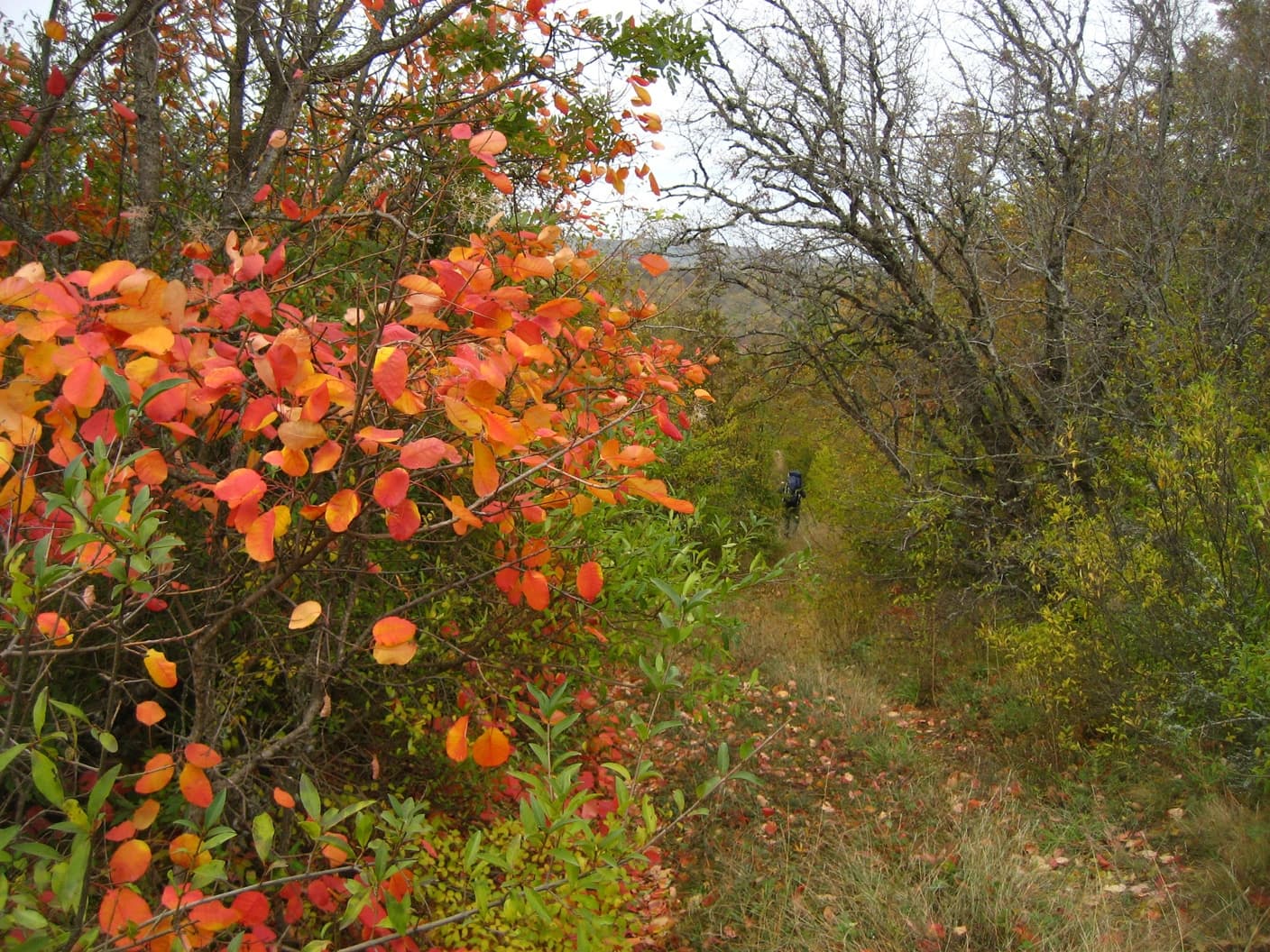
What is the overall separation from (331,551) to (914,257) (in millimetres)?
5939

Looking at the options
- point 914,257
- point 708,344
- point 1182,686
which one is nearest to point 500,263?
point 1182,686

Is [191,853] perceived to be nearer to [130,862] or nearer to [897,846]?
[130,862]

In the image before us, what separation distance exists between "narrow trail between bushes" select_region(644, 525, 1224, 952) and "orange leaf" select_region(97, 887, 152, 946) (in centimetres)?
129

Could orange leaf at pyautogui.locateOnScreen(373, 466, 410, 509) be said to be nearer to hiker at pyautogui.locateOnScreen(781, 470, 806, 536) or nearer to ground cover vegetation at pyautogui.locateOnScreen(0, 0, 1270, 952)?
ground cover vegetation at pyautogui.locateOnScreen(0, 0, 1270, 952)

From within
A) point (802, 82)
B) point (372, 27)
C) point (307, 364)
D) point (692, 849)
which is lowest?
point (692, 849)

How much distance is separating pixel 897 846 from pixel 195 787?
10.4 feet

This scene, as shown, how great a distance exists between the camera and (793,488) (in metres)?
12.9

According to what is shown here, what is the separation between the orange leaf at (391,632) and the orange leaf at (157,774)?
1.37 ft

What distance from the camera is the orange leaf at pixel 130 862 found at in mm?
1173

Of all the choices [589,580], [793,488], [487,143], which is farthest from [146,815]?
[793,488]

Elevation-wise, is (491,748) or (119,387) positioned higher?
(119,387)

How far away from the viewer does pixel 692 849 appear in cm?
395

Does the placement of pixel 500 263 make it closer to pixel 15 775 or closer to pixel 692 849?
pixel 15 775

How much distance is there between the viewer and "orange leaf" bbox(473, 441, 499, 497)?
1.21 m
